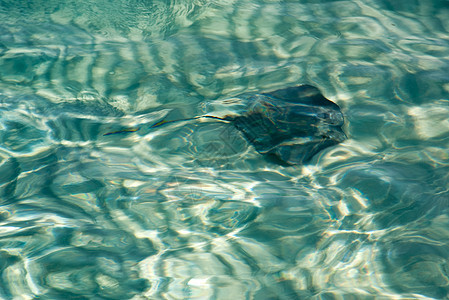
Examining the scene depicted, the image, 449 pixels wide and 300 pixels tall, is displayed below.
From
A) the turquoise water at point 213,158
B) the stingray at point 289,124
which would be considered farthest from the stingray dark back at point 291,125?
the turquoise water at point 213,158

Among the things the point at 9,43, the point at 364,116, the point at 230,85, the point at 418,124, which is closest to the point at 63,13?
the point at 9,43

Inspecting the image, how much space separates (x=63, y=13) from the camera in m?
5.09

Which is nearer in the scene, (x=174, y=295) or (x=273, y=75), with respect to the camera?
(x=174, y=295)

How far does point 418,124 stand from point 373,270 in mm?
1665

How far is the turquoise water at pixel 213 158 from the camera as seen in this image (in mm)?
2596

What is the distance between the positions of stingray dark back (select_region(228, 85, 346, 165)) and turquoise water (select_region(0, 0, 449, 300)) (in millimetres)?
102

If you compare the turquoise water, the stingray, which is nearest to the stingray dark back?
the stingray

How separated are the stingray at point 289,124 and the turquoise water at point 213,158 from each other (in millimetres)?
95

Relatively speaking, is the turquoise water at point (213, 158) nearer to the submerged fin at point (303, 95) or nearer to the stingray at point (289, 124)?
the stingray at point (289, 124)

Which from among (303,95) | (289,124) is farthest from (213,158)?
(303,95)

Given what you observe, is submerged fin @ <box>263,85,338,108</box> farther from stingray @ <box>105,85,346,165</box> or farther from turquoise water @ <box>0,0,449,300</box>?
turquoise water @ <box>0,0,449,300</box>

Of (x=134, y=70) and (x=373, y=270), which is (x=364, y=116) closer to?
(x=373, y=270)

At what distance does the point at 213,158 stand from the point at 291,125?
Result: 0.68 metres

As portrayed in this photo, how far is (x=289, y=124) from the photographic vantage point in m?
3.36
